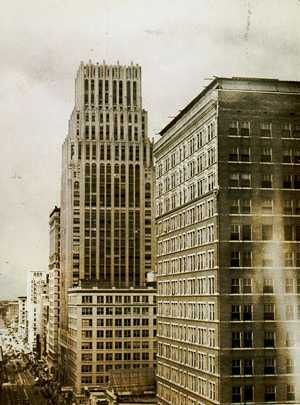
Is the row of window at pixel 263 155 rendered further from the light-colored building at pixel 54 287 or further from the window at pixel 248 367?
the light-colored building at pixel 54 287

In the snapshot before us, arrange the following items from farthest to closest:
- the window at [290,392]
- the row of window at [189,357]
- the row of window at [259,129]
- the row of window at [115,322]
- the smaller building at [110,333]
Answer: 1. the row of window at [115,322]
2. the smaller building at [110,333]
3. the row of window at [189,357]
4. the row of window at [259,129]
5. the window at [290,392]

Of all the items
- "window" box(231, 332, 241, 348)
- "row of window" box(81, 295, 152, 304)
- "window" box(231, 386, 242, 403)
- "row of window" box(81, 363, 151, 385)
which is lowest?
"row of window" box(81, 363, 151, 385)

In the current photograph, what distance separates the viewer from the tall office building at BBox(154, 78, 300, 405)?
22.1 metres

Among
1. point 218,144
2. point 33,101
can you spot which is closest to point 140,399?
point 218,144

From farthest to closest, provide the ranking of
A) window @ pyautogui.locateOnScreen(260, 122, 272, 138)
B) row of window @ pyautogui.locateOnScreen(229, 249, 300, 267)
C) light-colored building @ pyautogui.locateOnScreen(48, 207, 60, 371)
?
light-colored building @ pyautogui.locateOnScreen(48, 207, 60, 371)
window @ pyautogui.locateOnScreen(260, 122, 272, 138)
row of window @ pyautogui.locateOnScreen(229, 249, 300, 267)

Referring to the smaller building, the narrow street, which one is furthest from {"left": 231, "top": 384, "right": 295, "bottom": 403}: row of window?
the smaller building

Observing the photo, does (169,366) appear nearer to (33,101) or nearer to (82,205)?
(33,101)

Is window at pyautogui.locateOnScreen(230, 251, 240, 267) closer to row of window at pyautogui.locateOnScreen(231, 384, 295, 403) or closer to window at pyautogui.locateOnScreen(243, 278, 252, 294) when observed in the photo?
window at pyautogui.locateOnScreen(243, 278, 252, 294)

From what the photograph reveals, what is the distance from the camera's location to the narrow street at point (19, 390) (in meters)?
41.3

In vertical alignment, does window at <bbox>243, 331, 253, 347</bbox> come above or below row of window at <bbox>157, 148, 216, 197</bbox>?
below

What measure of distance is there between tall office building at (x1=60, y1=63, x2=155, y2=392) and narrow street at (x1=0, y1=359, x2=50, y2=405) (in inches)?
95.2

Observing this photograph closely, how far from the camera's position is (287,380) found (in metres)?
22.1

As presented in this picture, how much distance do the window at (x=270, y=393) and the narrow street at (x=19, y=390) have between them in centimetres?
1632

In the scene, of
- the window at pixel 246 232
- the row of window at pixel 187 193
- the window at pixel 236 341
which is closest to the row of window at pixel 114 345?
the row of window at pixel 187 193
